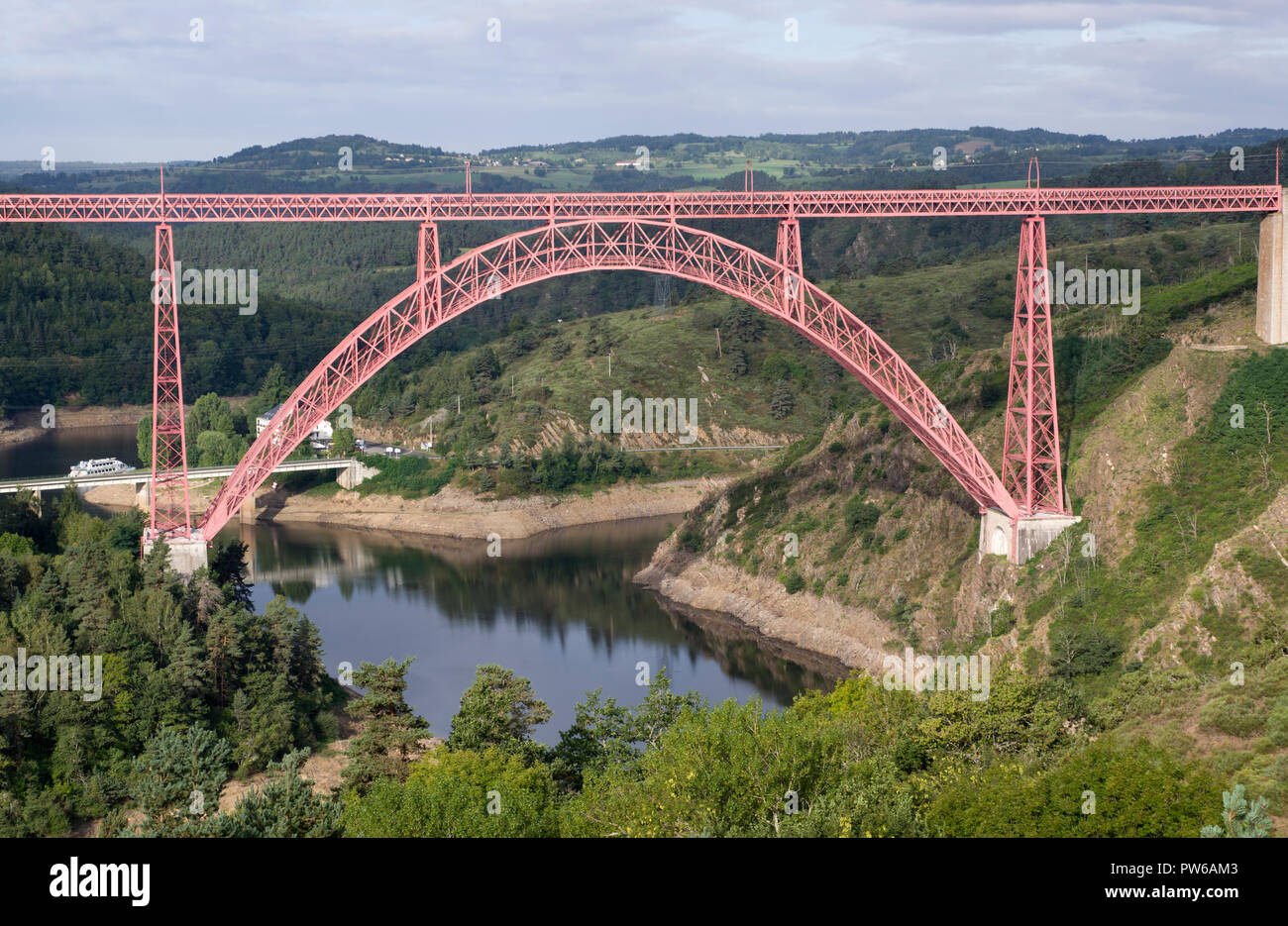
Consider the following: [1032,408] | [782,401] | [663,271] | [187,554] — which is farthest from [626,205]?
[782,401]

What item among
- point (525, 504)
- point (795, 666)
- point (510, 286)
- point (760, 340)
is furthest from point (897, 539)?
point (760, 340)

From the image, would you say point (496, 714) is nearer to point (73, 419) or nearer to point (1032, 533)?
point (1032, 533)

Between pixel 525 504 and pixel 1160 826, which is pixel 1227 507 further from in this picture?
pixel 525 504

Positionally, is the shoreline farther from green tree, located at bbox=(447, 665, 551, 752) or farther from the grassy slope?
green tree, located at bbox=(447, 665, 551, 752)

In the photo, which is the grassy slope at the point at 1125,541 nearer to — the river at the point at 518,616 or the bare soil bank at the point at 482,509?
the river at the point at 518,616

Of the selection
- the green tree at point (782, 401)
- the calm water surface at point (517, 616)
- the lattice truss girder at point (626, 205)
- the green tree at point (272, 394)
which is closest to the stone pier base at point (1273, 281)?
the lattice truss girder at point (626, 205)

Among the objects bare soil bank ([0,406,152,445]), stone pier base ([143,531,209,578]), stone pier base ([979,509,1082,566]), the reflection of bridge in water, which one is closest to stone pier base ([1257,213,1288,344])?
stone pier base ([979,509,1082,566])
